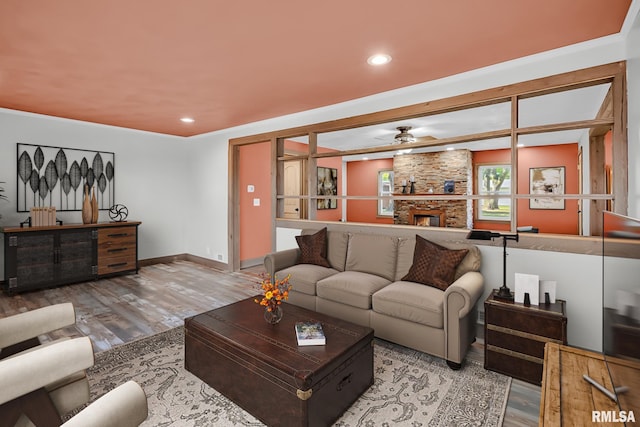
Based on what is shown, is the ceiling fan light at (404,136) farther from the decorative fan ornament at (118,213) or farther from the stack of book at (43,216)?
the stack of book at (43,216)

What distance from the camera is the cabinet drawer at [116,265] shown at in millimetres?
5152

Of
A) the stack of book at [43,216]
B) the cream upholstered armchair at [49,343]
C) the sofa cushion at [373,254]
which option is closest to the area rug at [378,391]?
the cream upholstered armchair at [49,343]

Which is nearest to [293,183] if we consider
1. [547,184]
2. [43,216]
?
[43,216]

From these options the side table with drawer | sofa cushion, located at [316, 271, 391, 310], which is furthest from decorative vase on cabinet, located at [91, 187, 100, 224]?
the side table with drawer

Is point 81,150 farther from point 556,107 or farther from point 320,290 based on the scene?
point 556,107

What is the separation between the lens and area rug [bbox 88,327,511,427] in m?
2.00

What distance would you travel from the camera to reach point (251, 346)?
2043 mm

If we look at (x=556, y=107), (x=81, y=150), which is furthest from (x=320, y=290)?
(x=81, y=150)

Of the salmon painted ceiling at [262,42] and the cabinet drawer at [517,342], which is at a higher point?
the salmon painted ceiling at [262,42]

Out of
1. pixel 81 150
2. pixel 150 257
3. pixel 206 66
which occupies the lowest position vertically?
pixel 150 257

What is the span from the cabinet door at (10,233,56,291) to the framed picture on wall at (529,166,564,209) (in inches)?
358

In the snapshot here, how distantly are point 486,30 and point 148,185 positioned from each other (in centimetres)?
601

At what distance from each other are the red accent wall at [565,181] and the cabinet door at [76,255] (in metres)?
8.59

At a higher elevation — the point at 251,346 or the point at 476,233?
the point at 476,233
